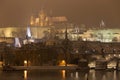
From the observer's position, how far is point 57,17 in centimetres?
3288

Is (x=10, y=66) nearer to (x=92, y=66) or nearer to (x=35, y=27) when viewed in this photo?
(x=92, y=66)

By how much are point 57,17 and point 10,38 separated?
2823mm

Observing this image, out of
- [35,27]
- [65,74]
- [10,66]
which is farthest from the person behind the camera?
[35,27]

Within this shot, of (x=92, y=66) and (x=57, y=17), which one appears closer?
(x=92, y=66)

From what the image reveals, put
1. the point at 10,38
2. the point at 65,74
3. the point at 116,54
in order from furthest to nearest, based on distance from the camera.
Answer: the point at 10,38 → the point at 116,54 → the point at 65,74

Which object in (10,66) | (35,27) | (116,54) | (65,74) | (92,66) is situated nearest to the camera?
(65,74)

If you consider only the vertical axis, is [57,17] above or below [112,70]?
above

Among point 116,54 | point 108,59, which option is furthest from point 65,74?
point 116,54

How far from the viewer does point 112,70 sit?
72.6 feet

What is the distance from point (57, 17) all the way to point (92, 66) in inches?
401

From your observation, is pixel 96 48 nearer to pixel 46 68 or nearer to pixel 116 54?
pixel 116 54

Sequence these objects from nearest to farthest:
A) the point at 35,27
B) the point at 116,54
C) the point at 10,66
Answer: the point at 10,66, the point at 116,54, the point at 35,27

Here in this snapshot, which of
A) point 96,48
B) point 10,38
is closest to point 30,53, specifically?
point 96,48

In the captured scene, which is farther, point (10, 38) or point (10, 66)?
point (10, 38)
